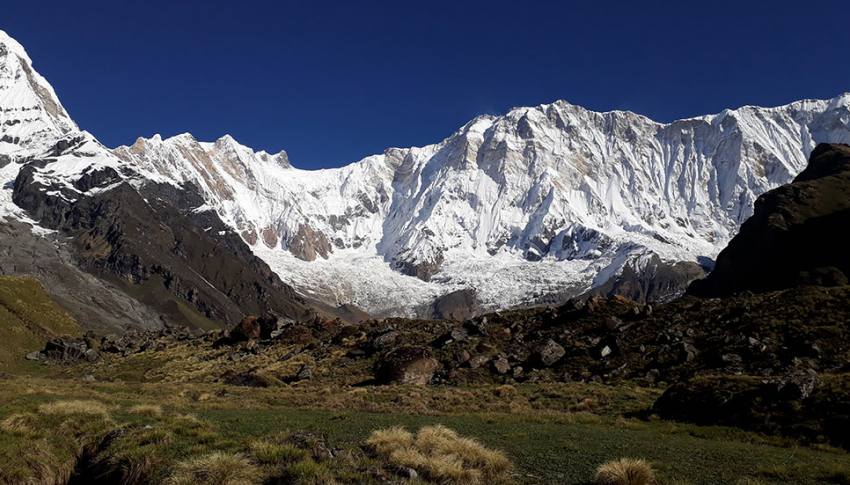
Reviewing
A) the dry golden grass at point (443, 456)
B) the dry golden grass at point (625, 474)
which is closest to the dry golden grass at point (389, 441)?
the dry golden grass at point (443, 456)

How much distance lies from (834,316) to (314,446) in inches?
1618

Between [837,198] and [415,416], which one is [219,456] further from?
[837,198]

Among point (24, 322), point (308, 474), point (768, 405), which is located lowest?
point (24, 322)

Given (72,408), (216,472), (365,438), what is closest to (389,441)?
(365,438)

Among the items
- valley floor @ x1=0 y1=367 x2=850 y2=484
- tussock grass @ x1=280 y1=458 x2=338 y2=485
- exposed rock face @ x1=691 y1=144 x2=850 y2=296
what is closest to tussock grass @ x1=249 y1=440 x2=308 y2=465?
valley floor @ x1=0 y1=367 x2=850 y2=484

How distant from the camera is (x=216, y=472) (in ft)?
52.0

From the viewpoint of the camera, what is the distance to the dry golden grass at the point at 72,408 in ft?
87.4

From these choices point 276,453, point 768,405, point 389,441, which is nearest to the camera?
point 276,453

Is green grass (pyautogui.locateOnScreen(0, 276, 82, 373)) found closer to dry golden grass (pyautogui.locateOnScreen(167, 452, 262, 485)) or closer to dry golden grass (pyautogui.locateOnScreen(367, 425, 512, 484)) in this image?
dry golden grass (pyautogui.locateOnScreen(167, 452, 262, 485))

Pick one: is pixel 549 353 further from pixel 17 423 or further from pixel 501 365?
pixel 17 423

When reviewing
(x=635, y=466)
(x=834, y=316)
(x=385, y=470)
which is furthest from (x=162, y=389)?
(x=834, y=316)

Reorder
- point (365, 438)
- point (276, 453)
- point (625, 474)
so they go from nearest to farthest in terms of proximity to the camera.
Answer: point (625, 474) → point (276, 453) → point (365, 438)

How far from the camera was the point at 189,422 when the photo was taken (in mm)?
24281

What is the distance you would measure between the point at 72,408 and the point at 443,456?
66.5 feet
